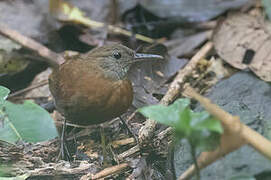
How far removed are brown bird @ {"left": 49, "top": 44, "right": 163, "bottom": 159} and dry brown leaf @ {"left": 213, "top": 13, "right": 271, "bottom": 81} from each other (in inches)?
44.1

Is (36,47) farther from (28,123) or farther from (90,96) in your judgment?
(28,123)

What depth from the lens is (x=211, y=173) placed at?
314cm

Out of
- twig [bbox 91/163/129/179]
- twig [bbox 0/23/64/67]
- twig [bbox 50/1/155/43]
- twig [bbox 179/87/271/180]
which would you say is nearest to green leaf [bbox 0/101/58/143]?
twig [bbox 179/87/271/180]

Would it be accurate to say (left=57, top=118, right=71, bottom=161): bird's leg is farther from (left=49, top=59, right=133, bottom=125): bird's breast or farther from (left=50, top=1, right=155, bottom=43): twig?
(left=50, top=1, right=155, bottom=43): twig

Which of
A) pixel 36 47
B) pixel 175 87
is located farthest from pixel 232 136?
pixel 36 47

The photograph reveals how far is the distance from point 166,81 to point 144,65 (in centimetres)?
31

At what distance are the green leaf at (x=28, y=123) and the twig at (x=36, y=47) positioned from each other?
2.85 m

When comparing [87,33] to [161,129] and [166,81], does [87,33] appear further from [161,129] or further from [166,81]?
[161,129]

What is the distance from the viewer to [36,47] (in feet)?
18.7

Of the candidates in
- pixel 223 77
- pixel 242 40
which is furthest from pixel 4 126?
pixel 242 40

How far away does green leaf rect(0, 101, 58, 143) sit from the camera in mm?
2602

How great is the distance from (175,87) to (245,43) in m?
1.35

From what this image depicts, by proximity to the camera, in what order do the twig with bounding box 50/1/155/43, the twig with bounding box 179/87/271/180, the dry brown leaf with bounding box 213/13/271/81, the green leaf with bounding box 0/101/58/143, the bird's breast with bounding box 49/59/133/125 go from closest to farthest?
the twig with bounding box 179/87/271/180 < the green leaf with bounding box 0/101/58/143 < the bird's breast with bounding box 49/59/133/125 < the dry brown leaf with bounding box 213/13/271/81 < the twig with bounding box 50/1/155/43

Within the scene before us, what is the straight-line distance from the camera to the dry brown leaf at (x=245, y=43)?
5.36 m
